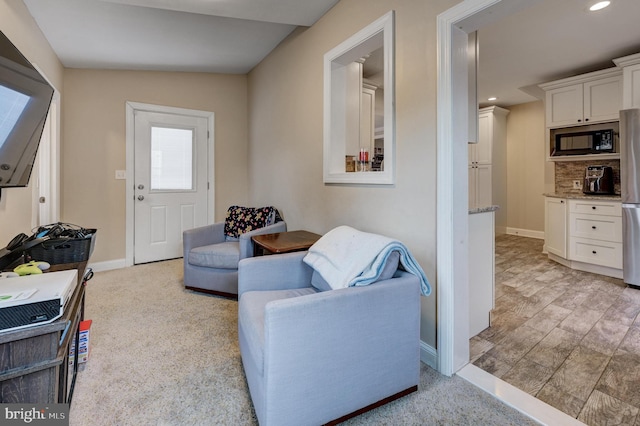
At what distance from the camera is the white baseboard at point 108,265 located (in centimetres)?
349

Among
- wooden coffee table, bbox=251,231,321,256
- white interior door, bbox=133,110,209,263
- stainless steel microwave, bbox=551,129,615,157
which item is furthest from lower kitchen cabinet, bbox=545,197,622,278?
white interior door, bbox=133,110,209,263

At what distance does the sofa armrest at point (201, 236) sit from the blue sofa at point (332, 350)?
5.19 feet

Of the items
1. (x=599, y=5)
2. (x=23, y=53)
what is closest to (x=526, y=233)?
(x=599, y=5)

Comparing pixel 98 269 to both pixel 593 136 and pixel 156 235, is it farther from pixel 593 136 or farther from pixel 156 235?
pixel 593 136

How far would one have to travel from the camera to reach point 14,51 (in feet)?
4.56

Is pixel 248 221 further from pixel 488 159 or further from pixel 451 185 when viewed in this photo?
pixel 488 159

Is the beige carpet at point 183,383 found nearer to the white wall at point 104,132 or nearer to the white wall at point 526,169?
the white wall at point 104,132

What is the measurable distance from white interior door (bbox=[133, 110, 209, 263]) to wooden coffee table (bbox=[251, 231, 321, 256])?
1855 mm

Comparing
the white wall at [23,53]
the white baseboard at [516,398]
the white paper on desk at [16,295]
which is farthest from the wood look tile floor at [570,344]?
the white wall at [23,53]

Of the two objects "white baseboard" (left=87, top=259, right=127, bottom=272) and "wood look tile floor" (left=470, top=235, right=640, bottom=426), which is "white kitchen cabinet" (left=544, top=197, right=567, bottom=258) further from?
"white baseboard" (left=87, top=259, right=127, bottom=272)

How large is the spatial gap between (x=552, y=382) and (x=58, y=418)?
7.16 feet

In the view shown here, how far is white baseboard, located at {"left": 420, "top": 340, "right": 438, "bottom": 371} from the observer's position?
1739 mm

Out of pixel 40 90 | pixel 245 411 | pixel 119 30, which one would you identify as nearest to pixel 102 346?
pixel 245 411

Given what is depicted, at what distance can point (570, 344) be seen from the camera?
1.98m
